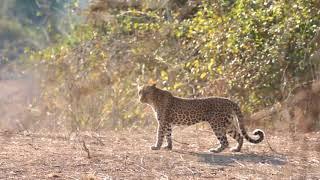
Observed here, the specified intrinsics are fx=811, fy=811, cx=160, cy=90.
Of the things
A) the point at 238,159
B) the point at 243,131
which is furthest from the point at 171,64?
the point at 238,159

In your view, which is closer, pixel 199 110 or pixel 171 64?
pixel 199 110

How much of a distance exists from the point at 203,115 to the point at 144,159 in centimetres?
143

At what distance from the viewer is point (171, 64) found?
1639cm

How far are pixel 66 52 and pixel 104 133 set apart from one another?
6.29 m

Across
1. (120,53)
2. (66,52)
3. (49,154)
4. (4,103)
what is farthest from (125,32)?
(49,154)

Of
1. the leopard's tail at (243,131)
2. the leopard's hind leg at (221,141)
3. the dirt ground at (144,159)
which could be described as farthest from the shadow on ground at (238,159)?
the leopard's tail at (243,131)

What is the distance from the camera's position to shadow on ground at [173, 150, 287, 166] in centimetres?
970

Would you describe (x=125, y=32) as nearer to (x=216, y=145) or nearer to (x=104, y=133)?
(x=104, y=133)

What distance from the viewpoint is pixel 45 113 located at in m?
18.1

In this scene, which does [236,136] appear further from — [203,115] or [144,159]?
[144,159]

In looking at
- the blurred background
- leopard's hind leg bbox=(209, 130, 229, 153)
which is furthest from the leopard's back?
the blurred background

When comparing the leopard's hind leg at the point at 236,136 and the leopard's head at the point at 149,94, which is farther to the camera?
the leopard's head at the point at 149,94

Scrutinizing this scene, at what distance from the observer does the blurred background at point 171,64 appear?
13820 millimetres

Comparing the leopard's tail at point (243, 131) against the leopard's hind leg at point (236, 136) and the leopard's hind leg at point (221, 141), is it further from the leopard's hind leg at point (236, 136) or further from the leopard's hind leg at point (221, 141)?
the leopard's hind leg at point (221, 141)
